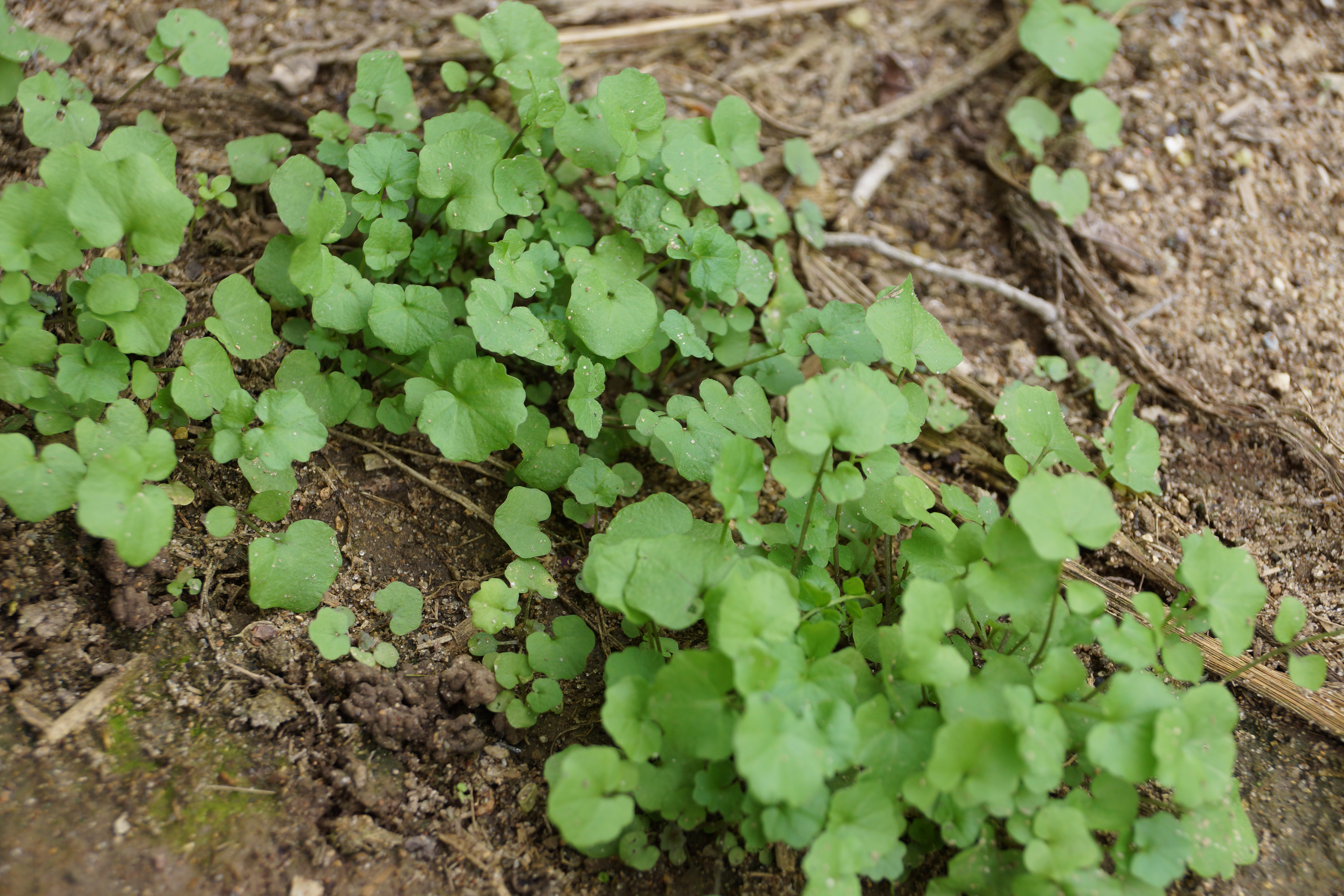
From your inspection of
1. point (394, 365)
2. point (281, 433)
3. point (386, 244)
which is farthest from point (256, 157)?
point (281, 433)

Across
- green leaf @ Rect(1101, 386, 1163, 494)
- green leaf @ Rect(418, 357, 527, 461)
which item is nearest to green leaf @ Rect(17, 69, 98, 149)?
green leaf @ Rect(418, 357, 527, 461)

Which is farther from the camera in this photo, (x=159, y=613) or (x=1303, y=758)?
(x=1303, y=758)

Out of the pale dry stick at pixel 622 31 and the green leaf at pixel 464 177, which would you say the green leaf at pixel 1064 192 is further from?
the green leaf at pixel 464 177

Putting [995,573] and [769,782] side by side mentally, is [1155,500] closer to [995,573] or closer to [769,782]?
[995,573]

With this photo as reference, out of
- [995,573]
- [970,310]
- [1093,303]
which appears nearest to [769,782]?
[995,573]

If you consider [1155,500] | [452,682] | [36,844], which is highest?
[36,844]

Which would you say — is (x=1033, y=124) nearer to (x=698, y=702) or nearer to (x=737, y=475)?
(x=737, y=475)
